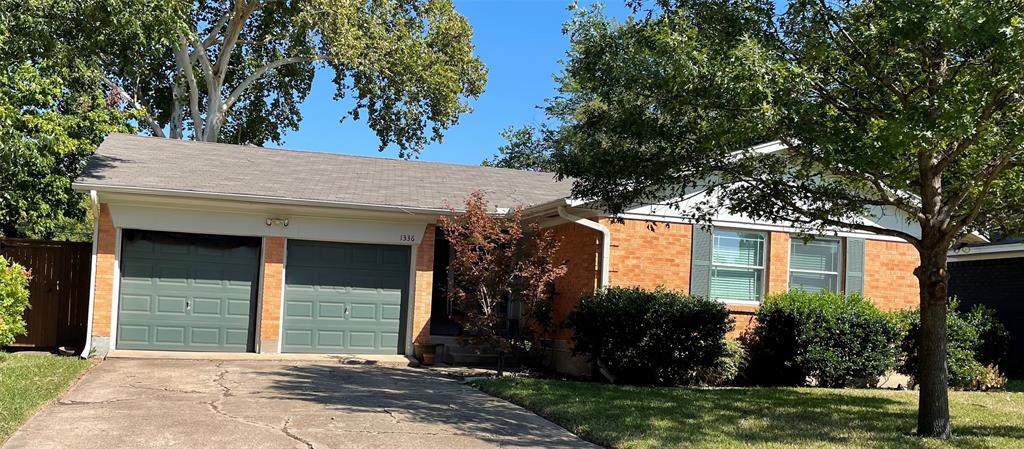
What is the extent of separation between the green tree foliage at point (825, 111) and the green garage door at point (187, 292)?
6.91 m

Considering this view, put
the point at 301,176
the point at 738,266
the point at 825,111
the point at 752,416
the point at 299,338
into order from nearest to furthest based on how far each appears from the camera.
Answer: the point at 825,111, the point at 752,416, the point at 738,266, the point at 299,338, the point at 301,176

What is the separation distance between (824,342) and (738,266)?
6.92ft

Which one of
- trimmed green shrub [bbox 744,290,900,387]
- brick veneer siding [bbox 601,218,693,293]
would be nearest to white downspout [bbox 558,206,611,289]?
brick veneer siding [bbox 601,218,693,293]

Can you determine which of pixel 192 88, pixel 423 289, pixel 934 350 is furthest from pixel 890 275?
pixel 192 88

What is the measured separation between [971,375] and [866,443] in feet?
21.2

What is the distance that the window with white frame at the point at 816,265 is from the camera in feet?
49.3

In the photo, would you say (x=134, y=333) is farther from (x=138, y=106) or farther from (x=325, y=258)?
(x=138, y=106)

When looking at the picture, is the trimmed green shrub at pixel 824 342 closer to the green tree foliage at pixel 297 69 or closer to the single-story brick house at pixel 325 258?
the single-story brick house at pixel 325 258

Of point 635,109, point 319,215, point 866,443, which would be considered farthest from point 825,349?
point 319,215

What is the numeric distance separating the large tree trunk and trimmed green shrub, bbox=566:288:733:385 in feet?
12.8

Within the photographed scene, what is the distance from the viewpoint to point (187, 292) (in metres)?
14.3

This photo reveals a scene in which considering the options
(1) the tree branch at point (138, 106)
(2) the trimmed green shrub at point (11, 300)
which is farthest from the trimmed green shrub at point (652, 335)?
(1) the tree branch at point (138, 106)

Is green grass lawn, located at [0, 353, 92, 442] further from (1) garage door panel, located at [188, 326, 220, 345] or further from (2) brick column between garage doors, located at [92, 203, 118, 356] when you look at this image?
(1) garage door panel, located at [188, 326, 220, 345]

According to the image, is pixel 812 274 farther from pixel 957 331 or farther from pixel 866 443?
pixel 866 443
